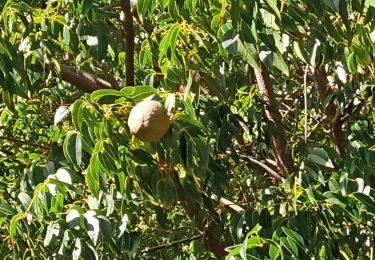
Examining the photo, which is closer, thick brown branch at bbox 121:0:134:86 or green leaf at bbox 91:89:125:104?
green leaf at bbox 91:89:125:104

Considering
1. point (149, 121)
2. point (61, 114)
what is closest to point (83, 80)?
point (61, 114)

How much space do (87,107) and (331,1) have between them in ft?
2.00

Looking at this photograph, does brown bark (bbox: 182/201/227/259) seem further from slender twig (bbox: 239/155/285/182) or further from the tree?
slender twig (bbox: 239/155/285/182)

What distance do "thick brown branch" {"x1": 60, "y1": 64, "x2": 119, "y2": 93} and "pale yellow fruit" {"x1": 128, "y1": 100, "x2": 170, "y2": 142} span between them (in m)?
1.02

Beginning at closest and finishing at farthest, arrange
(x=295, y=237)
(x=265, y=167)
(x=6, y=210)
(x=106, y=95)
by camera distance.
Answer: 1. (x=106, y=95)
2. (x=295, y=237)
3. (x=6, y=210)
4. (x=265, y=167)

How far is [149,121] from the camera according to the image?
172 cm

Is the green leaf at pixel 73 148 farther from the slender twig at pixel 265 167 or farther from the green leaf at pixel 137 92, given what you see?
the slender twig at pixel 265 167

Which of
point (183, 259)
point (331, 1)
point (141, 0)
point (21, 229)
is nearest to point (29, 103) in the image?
point (183, 259)

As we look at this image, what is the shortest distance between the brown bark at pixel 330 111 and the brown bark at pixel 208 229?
0.63 meters

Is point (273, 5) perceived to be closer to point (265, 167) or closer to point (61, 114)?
point (61, 114)

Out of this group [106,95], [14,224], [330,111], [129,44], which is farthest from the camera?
[330,111]

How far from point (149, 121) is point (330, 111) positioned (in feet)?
5.55

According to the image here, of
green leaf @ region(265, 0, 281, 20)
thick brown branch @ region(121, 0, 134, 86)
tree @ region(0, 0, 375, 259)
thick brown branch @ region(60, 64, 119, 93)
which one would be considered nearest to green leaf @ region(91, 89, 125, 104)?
tree @ region(0, 0, 375, 259)

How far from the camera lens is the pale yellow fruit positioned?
5.70 feet
